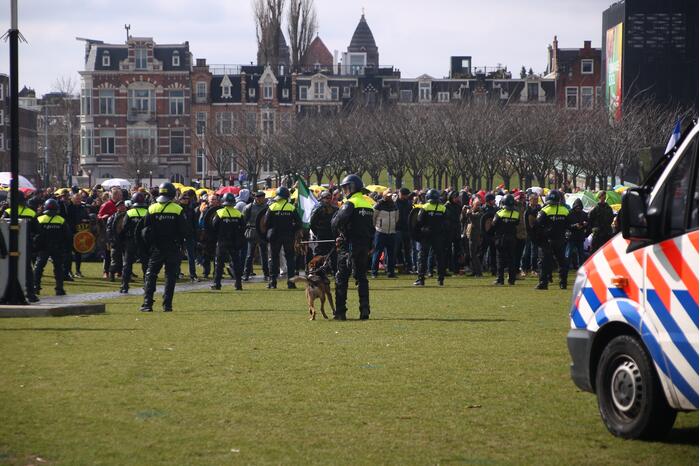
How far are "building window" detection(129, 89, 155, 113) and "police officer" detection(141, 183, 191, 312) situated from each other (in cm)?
9433

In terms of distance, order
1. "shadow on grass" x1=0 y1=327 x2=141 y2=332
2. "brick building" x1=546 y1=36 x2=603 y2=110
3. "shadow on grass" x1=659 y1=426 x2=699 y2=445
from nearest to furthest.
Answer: "shadow on grass" x1=659 y1=426 x2=699 y2=445
"shadow on grass" x1=0 y1=327 x2=141 y2=332
"brick building" x1=546 y1=36 x2=603 y2=110

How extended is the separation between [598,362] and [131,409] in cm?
349

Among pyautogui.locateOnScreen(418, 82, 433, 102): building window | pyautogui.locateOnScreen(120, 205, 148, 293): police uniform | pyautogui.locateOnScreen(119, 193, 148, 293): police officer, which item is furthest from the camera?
pyautogui.locateOnScreen(418, 82, 433, 102): building window

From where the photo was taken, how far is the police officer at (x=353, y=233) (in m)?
17.8

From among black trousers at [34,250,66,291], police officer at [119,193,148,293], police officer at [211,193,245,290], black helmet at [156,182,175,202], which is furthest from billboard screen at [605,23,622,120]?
black helmet at [156,182,175,202]

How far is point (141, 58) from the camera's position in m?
112

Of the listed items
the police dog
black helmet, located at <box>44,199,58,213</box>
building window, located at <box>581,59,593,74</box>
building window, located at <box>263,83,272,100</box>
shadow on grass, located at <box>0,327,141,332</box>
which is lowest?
shadow on grass, located at <box>0,327,141,332</box>

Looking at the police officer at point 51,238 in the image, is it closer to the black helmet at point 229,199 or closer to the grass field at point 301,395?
the black helmet at point 229,199

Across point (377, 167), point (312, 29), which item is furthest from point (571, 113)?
point (312, 29)

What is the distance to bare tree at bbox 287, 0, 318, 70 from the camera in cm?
10838

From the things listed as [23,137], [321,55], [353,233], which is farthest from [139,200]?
[321,55]

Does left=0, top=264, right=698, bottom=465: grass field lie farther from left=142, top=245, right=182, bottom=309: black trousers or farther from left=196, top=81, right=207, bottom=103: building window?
left=196, top=81, right=207, bottom=103: building window

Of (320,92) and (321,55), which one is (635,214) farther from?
(321,55)

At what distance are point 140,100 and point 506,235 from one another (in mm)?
88803
